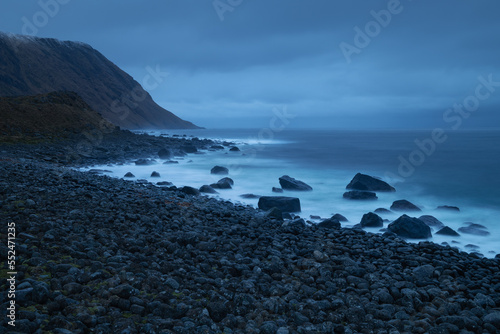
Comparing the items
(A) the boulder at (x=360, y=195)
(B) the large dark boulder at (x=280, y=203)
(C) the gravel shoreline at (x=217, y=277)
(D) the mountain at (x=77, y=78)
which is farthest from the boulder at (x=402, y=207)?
(D) the mountain at (x=77, y=78)

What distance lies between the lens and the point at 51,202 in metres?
8.16

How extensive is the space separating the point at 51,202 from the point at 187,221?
3.11 m

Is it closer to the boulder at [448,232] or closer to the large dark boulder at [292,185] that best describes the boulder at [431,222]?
the boulder at [448,232]

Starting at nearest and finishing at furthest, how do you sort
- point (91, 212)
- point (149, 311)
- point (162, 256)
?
point (149, 311) < point (162, 256) < point (91, 212)

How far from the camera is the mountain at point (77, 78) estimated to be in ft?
329

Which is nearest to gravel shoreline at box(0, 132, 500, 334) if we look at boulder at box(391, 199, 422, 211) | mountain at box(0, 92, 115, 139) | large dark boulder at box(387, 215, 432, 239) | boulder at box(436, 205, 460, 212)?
large dark boulder at box(387, 215, 432, 239)

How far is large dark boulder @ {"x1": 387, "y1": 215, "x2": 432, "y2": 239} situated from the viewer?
10.8 m

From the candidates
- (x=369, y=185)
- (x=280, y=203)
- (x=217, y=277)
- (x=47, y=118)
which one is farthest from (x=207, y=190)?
(x=47, y=118)

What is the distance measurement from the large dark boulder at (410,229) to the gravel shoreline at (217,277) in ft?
8.01

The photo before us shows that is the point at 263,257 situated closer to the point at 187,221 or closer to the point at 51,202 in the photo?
the point at 187,221

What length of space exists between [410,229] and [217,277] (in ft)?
25.0

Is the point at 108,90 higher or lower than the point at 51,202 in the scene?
higher

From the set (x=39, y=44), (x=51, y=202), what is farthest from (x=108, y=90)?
(x=51, y=202)

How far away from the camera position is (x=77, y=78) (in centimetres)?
12431
